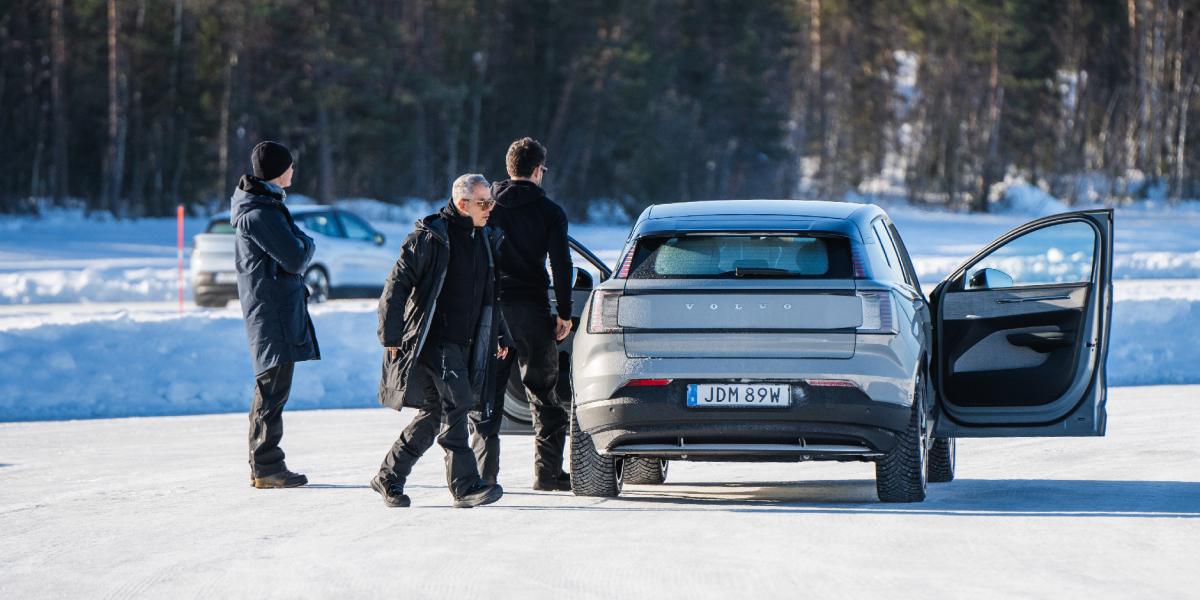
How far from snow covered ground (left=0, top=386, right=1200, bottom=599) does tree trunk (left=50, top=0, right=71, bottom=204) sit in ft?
150

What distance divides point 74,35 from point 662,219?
5411cm

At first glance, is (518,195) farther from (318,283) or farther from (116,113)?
(116,113)

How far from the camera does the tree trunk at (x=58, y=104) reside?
180 ft

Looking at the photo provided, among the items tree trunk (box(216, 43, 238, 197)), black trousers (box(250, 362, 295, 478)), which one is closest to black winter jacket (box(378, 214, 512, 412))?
black trousers (box(250, 362, 295, 478))

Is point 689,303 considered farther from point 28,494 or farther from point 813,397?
point 28,494

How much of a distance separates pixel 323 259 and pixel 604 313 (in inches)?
679

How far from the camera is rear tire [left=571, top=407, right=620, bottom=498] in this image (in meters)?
9.21

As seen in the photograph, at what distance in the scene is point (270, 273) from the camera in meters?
9.72

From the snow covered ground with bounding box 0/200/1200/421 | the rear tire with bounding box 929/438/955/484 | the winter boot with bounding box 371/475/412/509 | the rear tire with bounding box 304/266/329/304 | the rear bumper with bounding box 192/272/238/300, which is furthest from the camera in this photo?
the rear tire with bounding box 304/266/329/304

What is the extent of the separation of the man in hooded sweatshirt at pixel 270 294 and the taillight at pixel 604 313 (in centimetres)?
173

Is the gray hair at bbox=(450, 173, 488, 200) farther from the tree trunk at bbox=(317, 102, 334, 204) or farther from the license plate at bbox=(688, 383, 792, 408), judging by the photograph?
the tree trunk at bbox=(317, 102, 334, 204)

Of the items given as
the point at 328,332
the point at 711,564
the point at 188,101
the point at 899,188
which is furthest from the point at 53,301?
the point at 899,188

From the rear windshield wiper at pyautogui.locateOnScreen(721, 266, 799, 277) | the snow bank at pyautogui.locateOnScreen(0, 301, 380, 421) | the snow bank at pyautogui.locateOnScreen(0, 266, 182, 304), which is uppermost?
the rear windshield wiper at pyautogui.locateOnScreen(721, 266, 799, 277)

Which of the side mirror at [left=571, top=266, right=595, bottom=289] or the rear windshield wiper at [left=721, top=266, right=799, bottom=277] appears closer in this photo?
the rear windshield wiper at [left=721, top=266, right=799, bottom=277]
